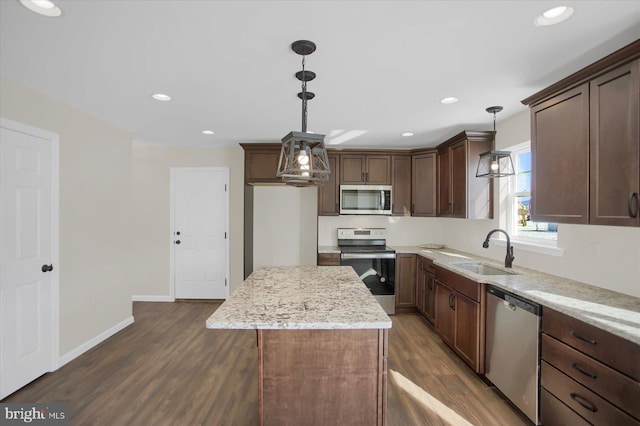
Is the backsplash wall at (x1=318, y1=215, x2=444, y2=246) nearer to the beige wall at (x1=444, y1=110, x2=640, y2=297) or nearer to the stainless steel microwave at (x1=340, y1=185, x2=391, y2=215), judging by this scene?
the stainless steel microwave at (x1=340, y1=185, x2=391, y2=215)

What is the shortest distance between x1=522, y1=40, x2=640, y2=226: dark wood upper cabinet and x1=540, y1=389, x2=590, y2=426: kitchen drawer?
111 centimetres

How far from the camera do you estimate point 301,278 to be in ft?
8.26

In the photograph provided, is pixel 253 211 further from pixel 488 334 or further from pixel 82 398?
pixel 488 334

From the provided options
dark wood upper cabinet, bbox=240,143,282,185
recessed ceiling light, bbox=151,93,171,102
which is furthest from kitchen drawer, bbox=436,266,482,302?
recessed ceiling light, bbox=151,93,171,102

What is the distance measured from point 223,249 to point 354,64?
3.58 meters

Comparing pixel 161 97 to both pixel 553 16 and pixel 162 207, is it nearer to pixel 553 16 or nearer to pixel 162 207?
pixel 162 207

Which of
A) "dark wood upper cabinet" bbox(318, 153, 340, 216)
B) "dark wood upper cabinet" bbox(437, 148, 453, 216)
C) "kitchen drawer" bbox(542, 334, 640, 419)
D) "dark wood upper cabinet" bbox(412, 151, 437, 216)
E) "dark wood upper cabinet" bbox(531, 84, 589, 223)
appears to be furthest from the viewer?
"dark wood upper cabinet" bbox(318, 153, 340, 216)

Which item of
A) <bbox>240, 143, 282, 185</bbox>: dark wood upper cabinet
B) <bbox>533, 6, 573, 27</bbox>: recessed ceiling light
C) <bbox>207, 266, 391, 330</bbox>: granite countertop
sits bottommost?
<bbox>207, 266, 391, 330</bbox>: granite countertop

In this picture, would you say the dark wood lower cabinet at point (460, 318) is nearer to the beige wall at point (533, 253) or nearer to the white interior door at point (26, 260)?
the beige wall at point (533, 253)

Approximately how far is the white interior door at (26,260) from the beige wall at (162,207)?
1.96 m

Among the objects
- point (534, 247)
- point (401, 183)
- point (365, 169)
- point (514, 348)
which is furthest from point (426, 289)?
point (365, 169)

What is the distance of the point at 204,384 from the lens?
8.29ft

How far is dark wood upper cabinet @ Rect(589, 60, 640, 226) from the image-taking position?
1591mm

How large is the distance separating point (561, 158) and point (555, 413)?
164 cm
